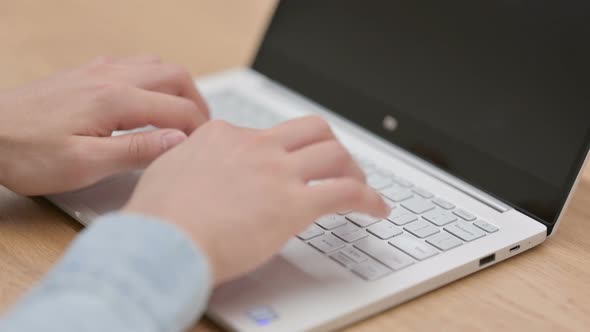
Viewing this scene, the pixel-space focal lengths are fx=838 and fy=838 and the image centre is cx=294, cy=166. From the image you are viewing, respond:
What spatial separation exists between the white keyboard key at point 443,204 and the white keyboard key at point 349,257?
130 millimetres

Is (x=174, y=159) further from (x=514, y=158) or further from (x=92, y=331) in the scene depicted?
(x=514, y=158)

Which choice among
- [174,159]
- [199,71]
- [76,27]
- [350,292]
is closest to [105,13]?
[76,27]

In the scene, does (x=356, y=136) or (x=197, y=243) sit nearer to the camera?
(x=197, y=243)

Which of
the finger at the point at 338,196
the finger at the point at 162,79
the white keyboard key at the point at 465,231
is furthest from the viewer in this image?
the finger at the point at 162,79

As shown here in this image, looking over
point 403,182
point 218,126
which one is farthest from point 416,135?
point 218,126

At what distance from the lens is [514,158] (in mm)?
831

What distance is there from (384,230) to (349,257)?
0.06 metres

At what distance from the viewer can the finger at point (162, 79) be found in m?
0.86

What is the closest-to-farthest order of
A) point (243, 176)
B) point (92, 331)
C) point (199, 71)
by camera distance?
1. point (92, 331)
2. point (243, 176)
3. point (199, 71)

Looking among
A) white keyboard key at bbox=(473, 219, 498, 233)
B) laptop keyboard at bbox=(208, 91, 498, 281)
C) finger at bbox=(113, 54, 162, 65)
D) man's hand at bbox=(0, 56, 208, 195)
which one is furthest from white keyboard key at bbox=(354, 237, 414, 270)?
finger at bbox=(113, 54, 162, 65)

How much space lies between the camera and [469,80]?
0.88 metres

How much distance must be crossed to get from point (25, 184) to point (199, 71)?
1.57 feet

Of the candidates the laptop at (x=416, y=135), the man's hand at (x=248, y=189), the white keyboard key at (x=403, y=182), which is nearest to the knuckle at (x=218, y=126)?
the man's hand at (x=248, y=189)

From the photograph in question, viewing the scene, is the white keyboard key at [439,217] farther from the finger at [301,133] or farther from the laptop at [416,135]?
the finger at [301,133]
